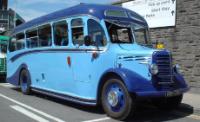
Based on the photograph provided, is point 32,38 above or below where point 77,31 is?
below

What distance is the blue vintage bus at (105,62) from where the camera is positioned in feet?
29.9

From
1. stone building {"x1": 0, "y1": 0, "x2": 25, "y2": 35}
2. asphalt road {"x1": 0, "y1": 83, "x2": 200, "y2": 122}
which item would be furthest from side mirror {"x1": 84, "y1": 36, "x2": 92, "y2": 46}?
stone building {"x1": 0, "y1": 0, "x2": 25, "y2": 35}

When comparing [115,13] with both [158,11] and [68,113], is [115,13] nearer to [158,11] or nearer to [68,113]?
[68,113]

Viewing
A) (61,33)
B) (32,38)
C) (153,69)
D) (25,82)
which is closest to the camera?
(153,69)

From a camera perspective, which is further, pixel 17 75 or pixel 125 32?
pixel 17 75

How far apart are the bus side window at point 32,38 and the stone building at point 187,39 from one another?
14.9 ft

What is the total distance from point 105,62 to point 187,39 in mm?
4871

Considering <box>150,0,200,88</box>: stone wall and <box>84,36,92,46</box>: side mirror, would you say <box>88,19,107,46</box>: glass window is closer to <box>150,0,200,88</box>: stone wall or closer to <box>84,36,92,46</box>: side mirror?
<box>84,36,92,46</box>: side mirror

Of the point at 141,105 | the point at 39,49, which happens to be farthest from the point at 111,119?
the point at 39,49

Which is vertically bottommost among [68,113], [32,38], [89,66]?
[68,113]

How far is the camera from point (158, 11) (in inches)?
592

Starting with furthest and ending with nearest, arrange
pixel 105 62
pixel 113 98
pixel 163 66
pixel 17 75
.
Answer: pixel 17 75
pixel 105 62
pixel 113 98
pixel 163 66

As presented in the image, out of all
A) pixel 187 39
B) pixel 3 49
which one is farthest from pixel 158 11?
pixel 3 49

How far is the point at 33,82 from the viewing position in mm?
14133
